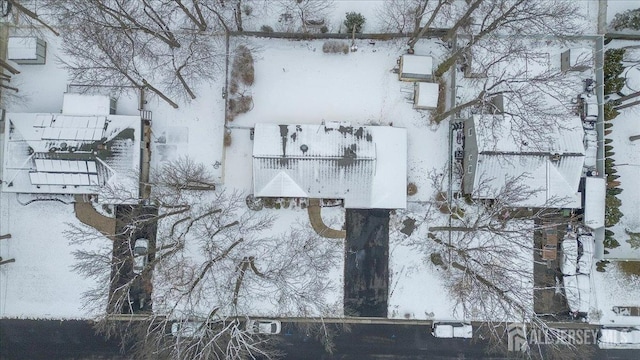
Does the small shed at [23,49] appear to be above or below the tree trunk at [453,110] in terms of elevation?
above

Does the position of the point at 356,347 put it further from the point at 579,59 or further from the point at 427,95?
the point at 579,59

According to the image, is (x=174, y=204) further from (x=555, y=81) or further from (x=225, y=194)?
(x=555, y=81)

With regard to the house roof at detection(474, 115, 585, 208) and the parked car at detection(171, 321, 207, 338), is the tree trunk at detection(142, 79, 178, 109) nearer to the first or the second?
the parked car at detection(171, 321, 207, 338)

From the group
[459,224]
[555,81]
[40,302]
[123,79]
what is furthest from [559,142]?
[40,302]

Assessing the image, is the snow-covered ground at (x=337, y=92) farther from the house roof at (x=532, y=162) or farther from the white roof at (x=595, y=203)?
the white roof at (x=595, y=203)

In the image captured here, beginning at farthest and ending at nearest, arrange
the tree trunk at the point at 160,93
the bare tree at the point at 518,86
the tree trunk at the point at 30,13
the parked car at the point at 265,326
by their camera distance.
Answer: the parked car at the point at 265,326, the bare tree at the point at 518,86, the tree trunk at the point at 160,93, the tree trunk at the point at 30,13

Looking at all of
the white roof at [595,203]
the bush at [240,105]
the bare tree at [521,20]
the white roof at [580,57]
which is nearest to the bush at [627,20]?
the bare tree at [521,20]
